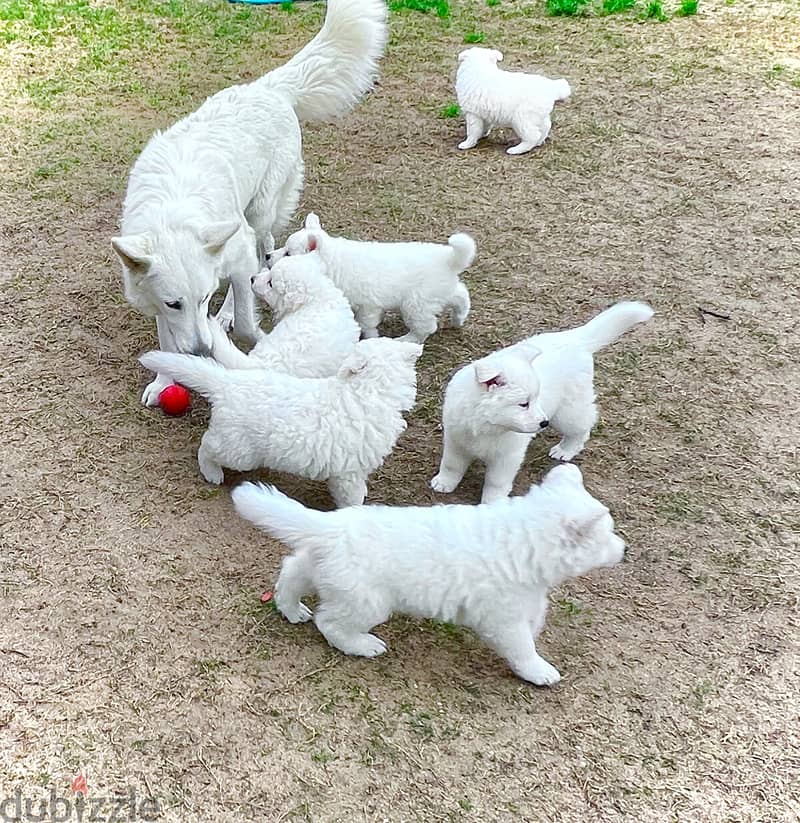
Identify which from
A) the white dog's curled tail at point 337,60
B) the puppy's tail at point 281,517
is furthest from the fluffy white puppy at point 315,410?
the white dog's curled tail at point 337,60

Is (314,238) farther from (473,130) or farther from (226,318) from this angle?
(473,130)

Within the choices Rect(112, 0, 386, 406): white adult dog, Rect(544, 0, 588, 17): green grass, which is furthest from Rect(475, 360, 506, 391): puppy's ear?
Rect(544, 0, 588, 17): green grass

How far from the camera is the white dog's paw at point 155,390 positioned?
13.2 ft

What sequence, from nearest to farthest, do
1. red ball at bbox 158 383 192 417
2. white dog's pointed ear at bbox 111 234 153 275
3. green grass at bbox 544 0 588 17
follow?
1. white dog's pointed ear at bbox 111 234 153 275
2. red ball at bbox 158 383 192 417
3. green grass at bbox 544 0 588 17

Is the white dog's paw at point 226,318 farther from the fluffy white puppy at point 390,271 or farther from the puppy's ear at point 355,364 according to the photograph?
the puppy's ear at point 355,364

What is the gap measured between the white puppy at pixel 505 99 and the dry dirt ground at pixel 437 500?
246 mm

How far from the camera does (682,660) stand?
3.00 m

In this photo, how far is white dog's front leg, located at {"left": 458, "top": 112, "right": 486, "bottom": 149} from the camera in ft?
21.0

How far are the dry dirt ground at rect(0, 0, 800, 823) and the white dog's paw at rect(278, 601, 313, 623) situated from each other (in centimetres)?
6

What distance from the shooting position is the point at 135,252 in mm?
3436

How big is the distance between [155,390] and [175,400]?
0.16m

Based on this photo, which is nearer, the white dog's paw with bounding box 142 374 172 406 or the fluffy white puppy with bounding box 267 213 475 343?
the white dog's paw with bounding box 142 374 172 406

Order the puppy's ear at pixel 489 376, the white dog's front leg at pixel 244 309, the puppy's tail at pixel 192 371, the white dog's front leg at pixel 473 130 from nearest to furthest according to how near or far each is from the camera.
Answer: the puppy's ear at pixel 489 376 < the puppy's tail at pixel 192 371 < the white dog's front leg at pixel 244 309 < the white dog's front leg at pixel 473 130

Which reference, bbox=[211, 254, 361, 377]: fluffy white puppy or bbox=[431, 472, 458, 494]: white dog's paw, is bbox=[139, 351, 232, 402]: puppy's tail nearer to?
bbox=[211, 254, 361, 377]: fluffy white puppy
